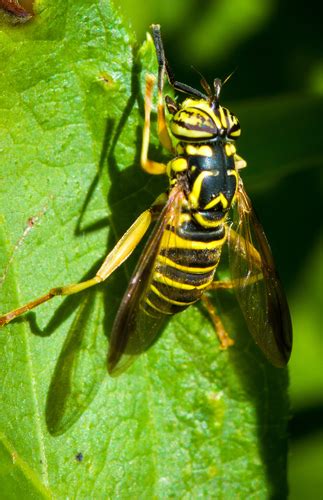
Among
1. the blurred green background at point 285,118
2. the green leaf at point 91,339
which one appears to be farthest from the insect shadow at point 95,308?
the blurred green background at point 285,118

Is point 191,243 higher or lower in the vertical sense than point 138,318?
higher

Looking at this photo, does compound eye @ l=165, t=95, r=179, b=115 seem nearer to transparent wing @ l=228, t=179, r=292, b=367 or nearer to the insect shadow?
the insect shadow

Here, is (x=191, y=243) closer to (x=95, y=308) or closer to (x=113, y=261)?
(x=113, y=261)

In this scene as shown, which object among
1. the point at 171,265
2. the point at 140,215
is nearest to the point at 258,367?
the point at 171,265

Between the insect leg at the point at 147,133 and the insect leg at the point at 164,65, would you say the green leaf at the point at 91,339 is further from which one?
the insect leg at the point at 164,65

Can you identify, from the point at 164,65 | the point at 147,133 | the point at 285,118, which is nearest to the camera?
the point at 147,133

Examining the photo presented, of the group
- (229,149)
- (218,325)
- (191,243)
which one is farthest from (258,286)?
(229,149)
